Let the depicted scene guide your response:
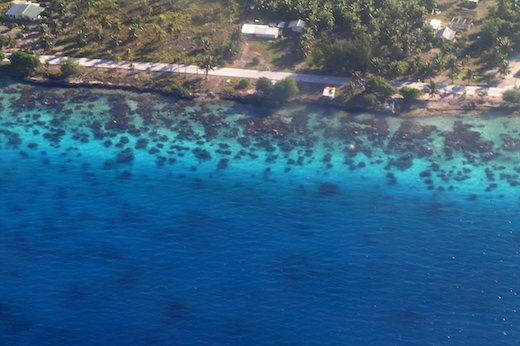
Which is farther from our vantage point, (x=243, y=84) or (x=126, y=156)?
(x=243, y=84)

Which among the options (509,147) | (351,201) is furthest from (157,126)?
(509,147)

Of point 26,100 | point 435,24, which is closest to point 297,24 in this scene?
point 435,24

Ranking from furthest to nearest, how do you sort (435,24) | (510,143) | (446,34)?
(435,24) < (446,34) < (510,143)

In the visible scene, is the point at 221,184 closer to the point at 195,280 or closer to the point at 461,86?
the point at 195,280

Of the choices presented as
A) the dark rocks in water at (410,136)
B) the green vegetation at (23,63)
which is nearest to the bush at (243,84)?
the dark rocks in water at (410,136)

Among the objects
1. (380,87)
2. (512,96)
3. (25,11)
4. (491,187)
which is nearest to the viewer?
(491,187)

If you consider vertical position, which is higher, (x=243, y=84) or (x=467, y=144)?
(x=243, y=84)

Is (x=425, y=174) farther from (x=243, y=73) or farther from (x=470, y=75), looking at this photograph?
(x=243, y=73)
